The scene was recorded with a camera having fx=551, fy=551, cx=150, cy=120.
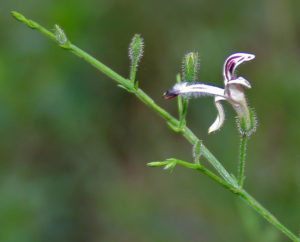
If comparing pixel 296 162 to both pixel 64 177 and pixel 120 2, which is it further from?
pixel 120 2

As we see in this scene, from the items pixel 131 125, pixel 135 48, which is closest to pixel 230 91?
pixel 135 48

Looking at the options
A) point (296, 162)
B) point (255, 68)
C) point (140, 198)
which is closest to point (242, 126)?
point (296, 162)

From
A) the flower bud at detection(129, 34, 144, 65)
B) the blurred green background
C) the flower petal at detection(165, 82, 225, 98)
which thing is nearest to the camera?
the flower petal at detection(165, 82, 225, 98)

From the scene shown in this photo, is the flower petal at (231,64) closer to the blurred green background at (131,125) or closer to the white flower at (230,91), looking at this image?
the white flower at (230,91)

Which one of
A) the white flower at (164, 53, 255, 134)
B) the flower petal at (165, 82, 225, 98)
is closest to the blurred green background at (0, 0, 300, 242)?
the white flower at (164, 53, 255, 134)

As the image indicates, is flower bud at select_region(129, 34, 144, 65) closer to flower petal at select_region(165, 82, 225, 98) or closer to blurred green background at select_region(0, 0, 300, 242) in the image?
flower petal at select_region(165, 82, 225, 98)

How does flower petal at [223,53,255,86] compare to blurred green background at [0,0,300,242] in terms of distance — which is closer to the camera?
flower petal at [223,53,255,86]
